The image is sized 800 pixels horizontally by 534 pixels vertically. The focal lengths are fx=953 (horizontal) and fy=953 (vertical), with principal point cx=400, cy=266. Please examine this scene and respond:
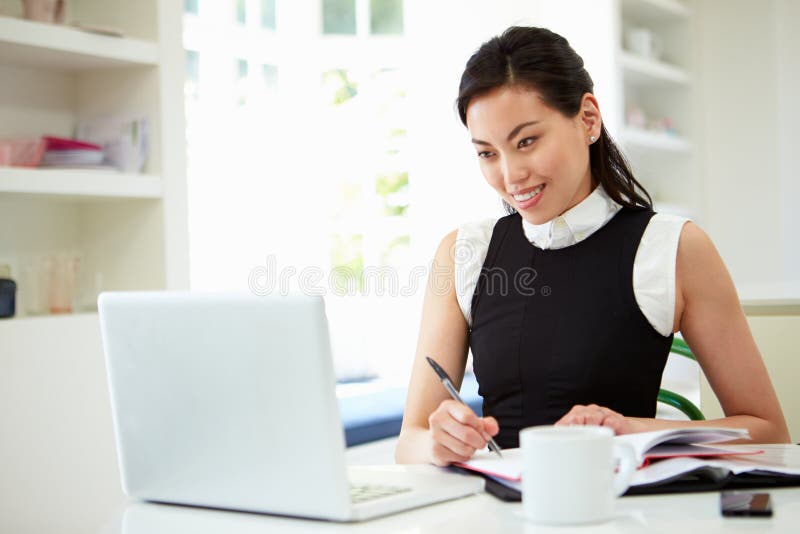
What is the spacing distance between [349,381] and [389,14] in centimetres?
184

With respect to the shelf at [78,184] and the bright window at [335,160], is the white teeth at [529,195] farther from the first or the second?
the bright window at [335,160]

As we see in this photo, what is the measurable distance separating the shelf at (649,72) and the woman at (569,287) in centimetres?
362

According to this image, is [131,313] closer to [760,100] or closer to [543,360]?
[543,360]

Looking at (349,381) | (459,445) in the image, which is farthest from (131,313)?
(349,381)

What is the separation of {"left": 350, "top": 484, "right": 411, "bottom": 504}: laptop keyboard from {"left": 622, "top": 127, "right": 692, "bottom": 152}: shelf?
4.20 meters

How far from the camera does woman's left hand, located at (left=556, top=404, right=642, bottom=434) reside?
120 cm

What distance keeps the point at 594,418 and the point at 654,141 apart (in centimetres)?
446

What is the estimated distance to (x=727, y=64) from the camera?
5.97 meters

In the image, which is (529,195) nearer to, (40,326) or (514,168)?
(514,168)

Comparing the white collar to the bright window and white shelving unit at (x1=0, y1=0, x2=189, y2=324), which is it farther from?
the bright window

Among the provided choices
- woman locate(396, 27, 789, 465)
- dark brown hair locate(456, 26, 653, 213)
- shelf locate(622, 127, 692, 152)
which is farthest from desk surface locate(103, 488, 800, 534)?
shelf locate(622, 127, 692, 152)

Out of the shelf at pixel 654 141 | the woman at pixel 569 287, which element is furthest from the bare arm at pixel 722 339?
the shelf at pixel 654 141

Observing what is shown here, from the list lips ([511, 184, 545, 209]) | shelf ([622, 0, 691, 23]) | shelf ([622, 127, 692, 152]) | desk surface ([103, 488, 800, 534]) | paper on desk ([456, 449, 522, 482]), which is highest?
shelf ([622, 0, 691, 23])

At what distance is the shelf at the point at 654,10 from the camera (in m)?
5.39
